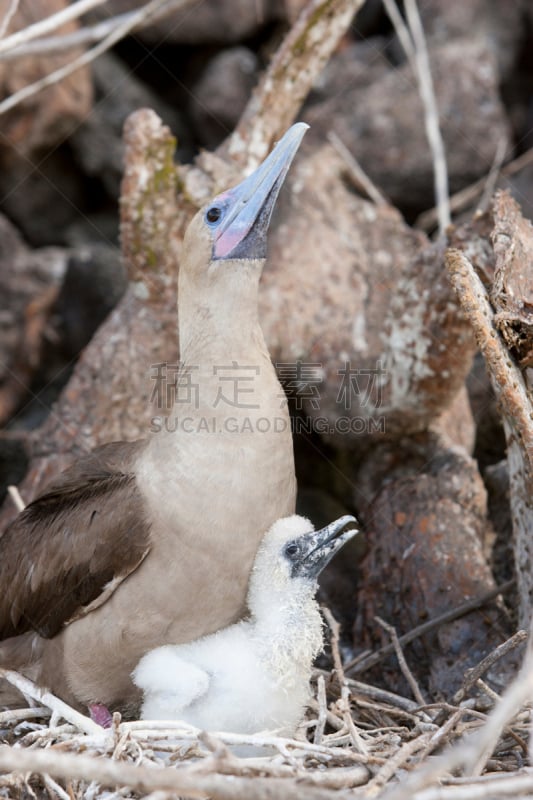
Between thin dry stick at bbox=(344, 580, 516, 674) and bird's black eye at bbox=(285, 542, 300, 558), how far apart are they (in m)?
0.90

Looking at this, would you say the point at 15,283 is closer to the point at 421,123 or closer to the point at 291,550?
the point at 421,123

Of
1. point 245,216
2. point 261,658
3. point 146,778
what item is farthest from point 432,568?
point 146,778

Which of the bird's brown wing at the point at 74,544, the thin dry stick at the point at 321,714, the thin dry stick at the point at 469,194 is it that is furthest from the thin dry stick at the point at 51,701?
the thin dry stick at the point at 469,194

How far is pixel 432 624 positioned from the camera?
14.3ft

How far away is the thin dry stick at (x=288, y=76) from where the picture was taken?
5316 millimetres

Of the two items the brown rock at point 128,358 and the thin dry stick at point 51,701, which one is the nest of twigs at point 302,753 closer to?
the thin dry stick at point 51,701

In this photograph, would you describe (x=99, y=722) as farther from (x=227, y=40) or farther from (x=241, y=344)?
(x=227, y=40)

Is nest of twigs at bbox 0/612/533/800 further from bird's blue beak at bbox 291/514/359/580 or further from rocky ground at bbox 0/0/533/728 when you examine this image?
rocky ground at bbox 0/0/533/728

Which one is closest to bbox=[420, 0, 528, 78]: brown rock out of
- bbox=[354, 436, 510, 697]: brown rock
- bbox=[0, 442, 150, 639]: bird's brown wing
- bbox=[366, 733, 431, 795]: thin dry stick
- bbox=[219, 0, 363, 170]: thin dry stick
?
bbox=[219, 0, 363, 170]: thin dry stick

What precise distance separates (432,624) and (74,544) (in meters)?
1.51

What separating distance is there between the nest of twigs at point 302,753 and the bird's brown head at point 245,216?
151 cm

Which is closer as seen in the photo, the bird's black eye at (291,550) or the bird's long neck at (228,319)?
the bird's black eye at (291,550)

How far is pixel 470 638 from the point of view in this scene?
4340mm

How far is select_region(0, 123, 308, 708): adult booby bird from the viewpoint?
11.7 feet
